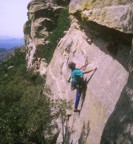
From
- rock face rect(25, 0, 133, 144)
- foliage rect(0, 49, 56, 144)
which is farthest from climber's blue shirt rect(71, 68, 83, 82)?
foliage rect(0, 49, 56, 144)

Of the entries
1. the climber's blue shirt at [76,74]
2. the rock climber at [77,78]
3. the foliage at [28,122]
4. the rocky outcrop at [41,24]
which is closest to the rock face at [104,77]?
the rock climber at [77,78]

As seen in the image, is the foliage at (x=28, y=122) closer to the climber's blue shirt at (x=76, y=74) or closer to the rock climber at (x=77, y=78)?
the rock climber at (x=77, y=78)

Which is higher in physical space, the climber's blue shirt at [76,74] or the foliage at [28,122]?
the climber's blue shirt at [76,74]

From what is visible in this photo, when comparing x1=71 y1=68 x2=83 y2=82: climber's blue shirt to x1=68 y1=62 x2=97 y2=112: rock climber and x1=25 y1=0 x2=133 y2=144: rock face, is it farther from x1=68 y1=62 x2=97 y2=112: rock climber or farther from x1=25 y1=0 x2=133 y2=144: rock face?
x1=25 y1=0 x2=133 y2=144: rock face

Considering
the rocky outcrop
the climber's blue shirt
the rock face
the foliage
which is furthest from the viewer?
the rocky outcrop

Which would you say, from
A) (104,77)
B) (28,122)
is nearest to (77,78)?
(104,77)

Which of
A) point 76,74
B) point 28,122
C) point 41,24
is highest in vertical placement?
point 41,24

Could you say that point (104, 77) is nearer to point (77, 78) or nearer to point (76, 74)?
point (76, 74)

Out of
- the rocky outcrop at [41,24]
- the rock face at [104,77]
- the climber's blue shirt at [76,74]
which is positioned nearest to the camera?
the rock face at [104,77]

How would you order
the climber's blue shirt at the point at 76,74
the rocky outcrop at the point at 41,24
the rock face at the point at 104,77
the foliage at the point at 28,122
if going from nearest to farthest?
the rock face at the point at 104,77
the climber's blue shirt at the point at 76,74
the foliage at the point at 28,122
the rocky outcrop at the point at 41,24

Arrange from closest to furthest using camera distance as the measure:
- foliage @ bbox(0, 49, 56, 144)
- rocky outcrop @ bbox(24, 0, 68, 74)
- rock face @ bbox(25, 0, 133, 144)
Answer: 1. rock face @ bbox(25, 0, 133, 144)
2. foliage @ bbox(0, 49, 56, 144)
3. rocky outcrop @ bbox(24, 0, 68, 74)

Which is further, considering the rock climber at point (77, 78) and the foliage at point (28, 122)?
the foliage at point (28, 122)

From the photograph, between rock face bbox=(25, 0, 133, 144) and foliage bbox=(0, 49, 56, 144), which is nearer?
rock face bbox=(25, 0, 133, 144)

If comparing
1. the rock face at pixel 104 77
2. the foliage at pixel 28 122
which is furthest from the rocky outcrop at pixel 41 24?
the foliage at pixel 28 122
